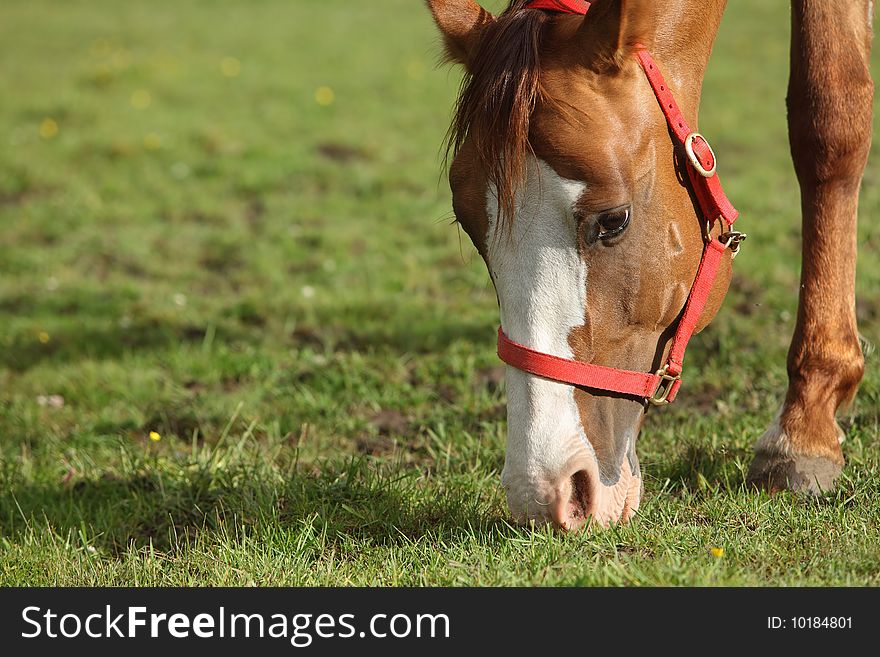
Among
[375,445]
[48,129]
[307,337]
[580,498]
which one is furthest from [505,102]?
[48,129]

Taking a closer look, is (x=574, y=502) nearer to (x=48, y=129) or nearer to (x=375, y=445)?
(x=375, y=445)

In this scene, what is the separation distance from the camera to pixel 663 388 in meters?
2.55

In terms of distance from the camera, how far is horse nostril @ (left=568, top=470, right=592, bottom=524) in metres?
2.36

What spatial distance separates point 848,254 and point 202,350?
9.83 feet

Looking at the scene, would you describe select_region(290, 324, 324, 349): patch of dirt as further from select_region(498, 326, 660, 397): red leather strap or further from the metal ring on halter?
the metal ring on halter

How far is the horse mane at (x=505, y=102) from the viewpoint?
2.30m

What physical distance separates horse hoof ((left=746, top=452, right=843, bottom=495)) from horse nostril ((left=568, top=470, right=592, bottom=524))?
70cm

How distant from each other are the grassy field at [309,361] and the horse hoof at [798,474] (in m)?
0.07

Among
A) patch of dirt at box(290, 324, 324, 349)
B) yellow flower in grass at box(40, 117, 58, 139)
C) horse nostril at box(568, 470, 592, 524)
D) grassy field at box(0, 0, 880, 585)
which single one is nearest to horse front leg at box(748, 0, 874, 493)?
grassy field at box(0, 0, 880, 585)

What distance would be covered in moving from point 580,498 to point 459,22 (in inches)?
53.2
